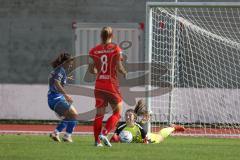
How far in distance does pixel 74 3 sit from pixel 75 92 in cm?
261

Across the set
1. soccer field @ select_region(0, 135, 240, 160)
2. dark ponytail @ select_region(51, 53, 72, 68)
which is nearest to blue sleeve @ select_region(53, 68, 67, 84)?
dark ponytail @ select_region(51, 53, 72, 68)

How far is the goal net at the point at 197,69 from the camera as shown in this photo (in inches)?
763

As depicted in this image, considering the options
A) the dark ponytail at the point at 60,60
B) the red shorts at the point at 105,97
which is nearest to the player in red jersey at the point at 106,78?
the red shorts at the point at 105,97

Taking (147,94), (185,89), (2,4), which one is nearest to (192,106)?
(185,89)

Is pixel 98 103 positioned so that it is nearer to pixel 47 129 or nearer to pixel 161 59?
pixel 161 59

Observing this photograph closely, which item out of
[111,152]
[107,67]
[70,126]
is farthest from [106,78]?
[70,126]

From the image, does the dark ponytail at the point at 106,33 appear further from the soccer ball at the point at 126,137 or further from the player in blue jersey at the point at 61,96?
the soccer ball at the point at 126,137

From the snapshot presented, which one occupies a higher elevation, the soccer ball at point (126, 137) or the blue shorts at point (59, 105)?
the blue shorts at point (59, 105)

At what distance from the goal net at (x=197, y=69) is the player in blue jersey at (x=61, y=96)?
3576 millimetres

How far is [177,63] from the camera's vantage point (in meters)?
20.6

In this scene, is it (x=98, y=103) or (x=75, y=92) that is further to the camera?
(x=75, y=92)

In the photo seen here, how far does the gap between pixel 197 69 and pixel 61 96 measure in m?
7.09

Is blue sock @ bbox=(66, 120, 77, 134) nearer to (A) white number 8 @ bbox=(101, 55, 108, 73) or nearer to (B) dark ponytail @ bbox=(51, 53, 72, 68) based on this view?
(B) dark ponytail @ bbox=(51, 53, 72, 68)

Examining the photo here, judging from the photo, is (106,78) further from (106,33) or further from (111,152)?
(111,152)
